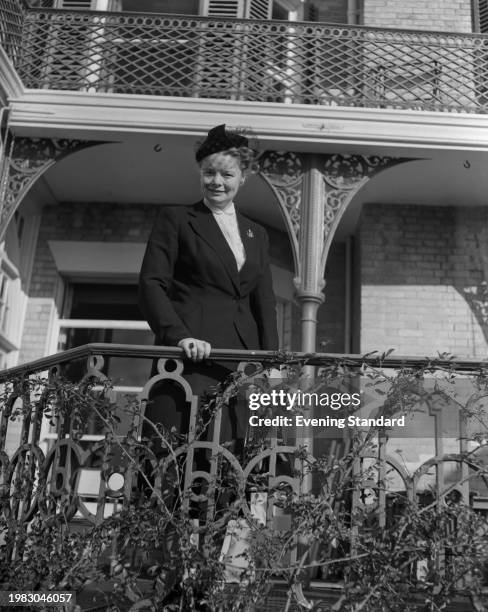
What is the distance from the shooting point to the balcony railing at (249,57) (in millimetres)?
7383

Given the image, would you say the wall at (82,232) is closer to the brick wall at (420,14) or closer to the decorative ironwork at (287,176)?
the decorative ironwork at (287,176)

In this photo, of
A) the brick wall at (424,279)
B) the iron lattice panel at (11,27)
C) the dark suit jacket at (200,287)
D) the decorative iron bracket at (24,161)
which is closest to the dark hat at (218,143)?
the dark suit jacket at (200,287)

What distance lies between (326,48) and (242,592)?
6.24 meters

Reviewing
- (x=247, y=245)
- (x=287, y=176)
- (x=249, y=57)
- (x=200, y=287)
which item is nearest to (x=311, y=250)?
(x=287, y=176)

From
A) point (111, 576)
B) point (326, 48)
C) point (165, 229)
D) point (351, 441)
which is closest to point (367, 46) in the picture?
point (326, 48)

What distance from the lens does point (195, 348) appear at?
10.7ft

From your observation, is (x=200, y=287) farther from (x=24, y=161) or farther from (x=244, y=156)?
(x=24, y=161)

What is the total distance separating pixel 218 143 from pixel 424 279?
17.2 ft

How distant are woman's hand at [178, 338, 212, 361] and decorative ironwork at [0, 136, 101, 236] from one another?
4388mm

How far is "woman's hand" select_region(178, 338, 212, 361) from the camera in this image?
3.27m

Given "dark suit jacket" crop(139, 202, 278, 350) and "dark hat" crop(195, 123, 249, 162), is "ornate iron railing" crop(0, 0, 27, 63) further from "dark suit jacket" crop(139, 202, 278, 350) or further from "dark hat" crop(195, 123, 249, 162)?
"dark suit jacket" crop(139, 202, 278, 350)

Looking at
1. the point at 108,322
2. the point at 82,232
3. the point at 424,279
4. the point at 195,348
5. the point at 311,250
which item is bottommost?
the point at 195,348

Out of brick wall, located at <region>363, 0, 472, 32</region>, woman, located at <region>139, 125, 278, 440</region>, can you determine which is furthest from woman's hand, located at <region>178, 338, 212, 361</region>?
brick wall, located at <region>363, 0, 472, 32</region>

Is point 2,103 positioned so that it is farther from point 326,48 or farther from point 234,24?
point 326,48
